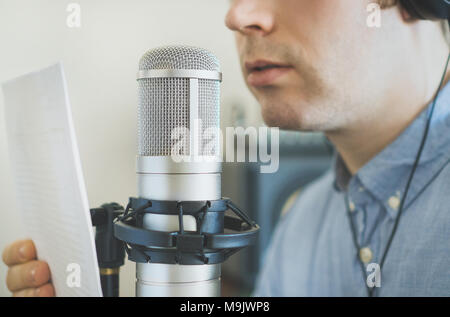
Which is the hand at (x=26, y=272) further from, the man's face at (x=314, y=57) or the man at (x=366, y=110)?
the man's face at (x=314, y=57)

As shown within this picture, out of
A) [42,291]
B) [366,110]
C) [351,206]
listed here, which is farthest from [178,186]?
[351,206]

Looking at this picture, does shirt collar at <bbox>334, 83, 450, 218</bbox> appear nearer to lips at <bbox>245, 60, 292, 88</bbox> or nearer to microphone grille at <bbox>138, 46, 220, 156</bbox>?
lips at <bbox>245, 60, 292, 88</bbox>

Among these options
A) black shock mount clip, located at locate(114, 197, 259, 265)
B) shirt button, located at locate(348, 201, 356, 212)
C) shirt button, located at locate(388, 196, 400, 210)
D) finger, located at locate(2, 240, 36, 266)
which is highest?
black shock mount clip, located at locate(114, 197, 259, 265)

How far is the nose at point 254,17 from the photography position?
1.77ft

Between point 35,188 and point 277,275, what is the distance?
632 mm

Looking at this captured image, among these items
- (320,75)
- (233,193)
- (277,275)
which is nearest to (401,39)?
(320,75)

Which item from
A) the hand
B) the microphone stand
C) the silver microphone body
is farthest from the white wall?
the silver microphone body

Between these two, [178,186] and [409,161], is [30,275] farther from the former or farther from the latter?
[409,161]

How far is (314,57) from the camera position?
1.83 ft

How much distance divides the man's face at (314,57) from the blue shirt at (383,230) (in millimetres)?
108

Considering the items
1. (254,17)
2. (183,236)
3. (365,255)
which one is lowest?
(365,255)

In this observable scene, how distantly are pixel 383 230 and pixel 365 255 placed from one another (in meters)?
0.06

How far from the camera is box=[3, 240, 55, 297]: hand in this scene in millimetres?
512
